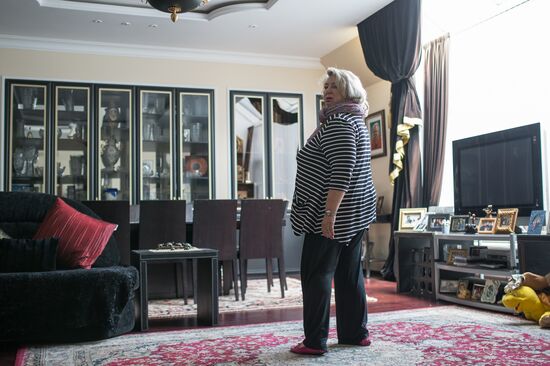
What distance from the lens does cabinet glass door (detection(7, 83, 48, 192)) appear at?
20.5ft

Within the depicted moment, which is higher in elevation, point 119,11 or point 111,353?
point 119,11

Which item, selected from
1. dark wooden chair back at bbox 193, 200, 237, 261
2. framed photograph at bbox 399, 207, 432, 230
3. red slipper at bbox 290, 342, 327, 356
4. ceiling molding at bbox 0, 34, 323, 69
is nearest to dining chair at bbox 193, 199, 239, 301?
dark wooden chair back at bbox 193, 200, 237, 261

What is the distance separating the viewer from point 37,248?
10.2 ft

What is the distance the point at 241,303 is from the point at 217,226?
61cm

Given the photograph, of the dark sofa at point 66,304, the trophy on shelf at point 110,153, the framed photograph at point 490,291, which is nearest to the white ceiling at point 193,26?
the trophy on shelf at point 110,153

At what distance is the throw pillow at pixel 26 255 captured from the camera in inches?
120

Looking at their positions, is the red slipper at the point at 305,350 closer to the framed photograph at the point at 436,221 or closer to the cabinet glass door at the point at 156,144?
the framed photograph at the point at 436,221

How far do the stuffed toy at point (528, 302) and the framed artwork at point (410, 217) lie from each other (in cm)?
154

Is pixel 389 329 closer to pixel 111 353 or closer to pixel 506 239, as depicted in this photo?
pixel 506 239

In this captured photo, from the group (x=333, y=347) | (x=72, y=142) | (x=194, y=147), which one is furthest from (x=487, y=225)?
(x=72, y=142)

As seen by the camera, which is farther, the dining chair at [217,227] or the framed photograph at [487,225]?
the dining chair at [217,227]

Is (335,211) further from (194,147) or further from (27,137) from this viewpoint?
(27,137)

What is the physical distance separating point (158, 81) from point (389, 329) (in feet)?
15.3

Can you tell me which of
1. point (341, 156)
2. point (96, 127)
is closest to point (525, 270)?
point (341, 156)
